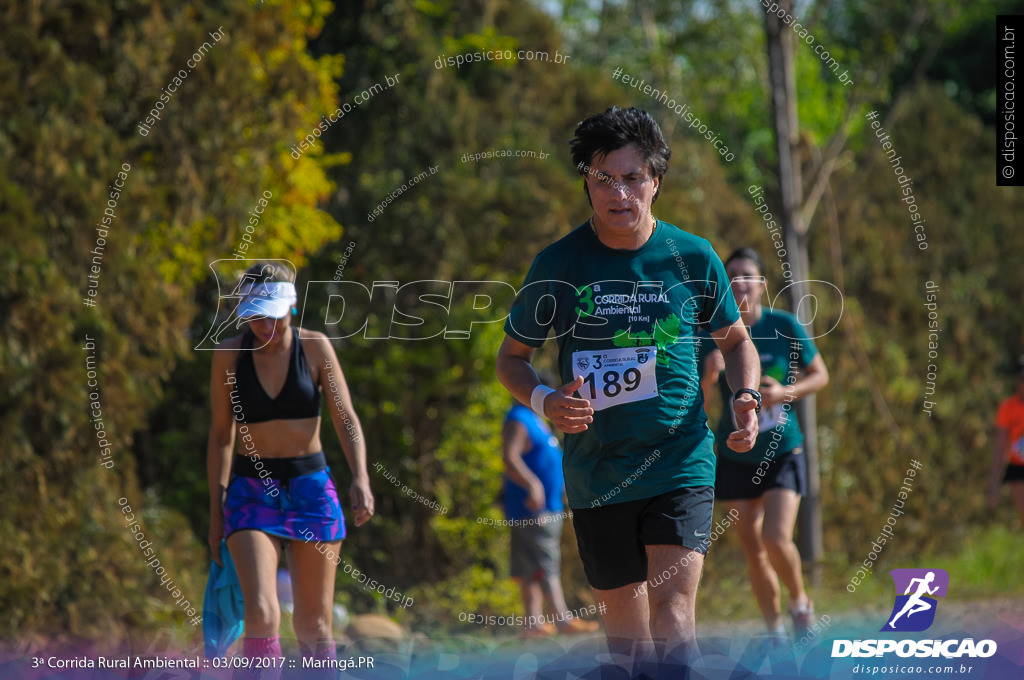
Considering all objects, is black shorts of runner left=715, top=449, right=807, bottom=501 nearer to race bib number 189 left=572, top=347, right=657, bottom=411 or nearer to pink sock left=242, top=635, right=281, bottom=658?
race bib number 189 left=572, top=347, right=657, bottom=411

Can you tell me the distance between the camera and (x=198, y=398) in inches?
309

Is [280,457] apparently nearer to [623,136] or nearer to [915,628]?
[623,136]

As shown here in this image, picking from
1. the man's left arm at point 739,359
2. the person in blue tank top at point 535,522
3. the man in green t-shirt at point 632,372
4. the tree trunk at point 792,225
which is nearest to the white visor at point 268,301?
the man in green t-shirt at point 632,372

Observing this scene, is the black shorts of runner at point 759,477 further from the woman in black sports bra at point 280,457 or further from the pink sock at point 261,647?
the pink sock at point 261,647

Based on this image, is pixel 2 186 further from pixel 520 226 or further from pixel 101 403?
pixel 520 226

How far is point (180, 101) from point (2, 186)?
1.37 meters

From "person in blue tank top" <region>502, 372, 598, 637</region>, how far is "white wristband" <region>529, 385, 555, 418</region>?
3.45m

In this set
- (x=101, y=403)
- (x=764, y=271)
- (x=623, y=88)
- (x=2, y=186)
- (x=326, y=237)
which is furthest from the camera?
(x=623, y=88)

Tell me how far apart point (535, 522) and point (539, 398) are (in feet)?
12.3

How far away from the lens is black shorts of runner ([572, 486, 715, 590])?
3273 millimetres

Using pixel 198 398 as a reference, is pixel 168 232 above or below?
above

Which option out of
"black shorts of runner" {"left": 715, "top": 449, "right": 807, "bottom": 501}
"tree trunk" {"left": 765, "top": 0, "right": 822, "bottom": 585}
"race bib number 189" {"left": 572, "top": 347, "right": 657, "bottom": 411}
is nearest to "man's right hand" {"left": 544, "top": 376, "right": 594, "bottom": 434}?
"race bib number 189" {"left": 572, "top": 347, "right": 657, "bottom": 411}

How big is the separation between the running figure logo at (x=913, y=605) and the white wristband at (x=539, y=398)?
7.69 feet

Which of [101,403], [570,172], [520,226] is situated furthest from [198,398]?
[570,172]
